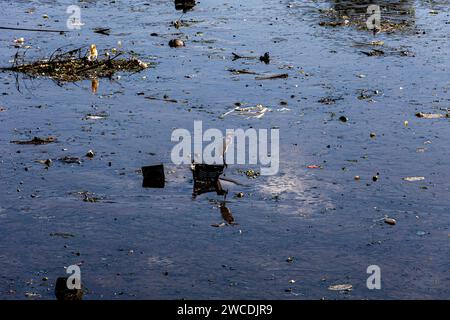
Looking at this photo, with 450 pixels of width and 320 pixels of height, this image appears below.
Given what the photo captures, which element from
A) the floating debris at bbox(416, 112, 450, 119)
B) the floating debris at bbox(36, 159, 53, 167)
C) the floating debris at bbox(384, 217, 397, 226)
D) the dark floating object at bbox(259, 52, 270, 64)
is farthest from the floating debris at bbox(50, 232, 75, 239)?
the dark floating object at bbox(259, 52, 270, 64)

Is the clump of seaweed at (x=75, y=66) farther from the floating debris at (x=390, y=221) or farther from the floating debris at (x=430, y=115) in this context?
the floating debris at (x=390, y=221)

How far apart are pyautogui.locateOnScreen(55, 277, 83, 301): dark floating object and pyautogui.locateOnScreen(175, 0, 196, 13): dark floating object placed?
361 inches

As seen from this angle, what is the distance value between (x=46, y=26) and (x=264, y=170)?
6360 mm

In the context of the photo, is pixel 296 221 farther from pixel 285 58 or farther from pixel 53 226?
pixel 285 58

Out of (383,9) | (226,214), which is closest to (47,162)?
(226,214)

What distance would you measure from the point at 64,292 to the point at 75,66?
18.0 feet

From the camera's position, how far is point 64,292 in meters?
4.96

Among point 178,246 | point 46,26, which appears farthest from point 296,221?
point 46,26

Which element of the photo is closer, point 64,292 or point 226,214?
point 64,292

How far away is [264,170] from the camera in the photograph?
697 centimetres

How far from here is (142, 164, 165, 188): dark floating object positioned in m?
6.68

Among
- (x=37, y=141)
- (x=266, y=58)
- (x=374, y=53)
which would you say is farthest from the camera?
(x=374, y=53)

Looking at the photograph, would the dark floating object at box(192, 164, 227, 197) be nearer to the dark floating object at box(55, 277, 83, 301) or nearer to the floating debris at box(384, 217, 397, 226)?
the floating debris at box(384, 217, 397, 226)

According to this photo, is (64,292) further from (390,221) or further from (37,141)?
(37,141)
